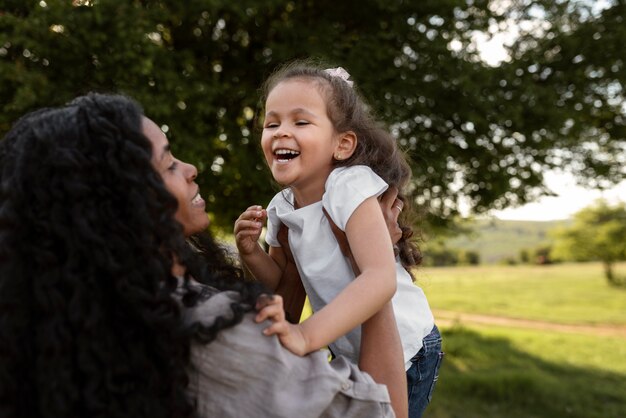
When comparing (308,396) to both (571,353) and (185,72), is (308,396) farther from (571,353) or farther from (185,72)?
(571,353)

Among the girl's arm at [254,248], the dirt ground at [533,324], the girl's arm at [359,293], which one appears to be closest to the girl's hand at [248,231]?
the girl's arm at [254,248]

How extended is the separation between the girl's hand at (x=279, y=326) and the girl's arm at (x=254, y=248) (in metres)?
0.64

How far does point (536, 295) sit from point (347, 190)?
1266 inches

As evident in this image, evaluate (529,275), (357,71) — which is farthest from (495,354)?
(529,275)

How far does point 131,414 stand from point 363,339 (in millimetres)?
698

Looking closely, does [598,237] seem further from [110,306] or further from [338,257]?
[110,306]

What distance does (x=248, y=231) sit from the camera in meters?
2.31

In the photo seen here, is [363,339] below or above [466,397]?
above

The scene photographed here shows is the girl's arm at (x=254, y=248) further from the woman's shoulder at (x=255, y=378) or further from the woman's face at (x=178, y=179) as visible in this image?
the woman's shoulder at (x=255, y=378)

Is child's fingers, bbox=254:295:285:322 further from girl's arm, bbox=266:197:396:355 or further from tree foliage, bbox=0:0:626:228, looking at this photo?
tree foliage, bbox=0:0:626:228

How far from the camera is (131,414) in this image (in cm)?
144

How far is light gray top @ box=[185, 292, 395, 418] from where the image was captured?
1.54 meters

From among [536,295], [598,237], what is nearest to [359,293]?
[536,295]

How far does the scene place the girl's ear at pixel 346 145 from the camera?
2377mm
